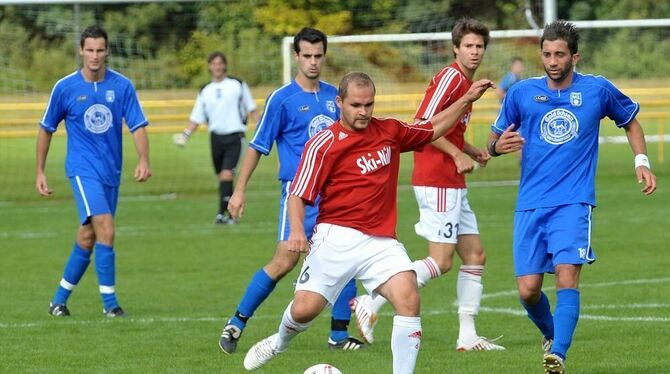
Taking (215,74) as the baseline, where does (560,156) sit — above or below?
above

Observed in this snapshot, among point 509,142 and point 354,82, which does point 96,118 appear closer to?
point 354,82

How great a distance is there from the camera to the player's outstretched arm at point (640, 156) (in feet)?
25.6

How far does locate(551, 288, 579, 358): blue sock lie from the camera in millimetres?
7387

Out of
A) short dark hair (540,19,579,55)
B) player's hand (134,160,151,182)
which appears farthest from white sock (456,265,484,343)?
player's hand (134,160,151,182)

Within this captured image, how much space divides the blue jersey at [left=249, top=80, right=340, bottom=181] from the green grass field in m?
1.31

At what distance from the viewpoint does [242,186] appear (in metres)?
8.41

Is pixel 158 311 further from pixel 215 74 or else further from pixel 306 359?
pixel 215 74

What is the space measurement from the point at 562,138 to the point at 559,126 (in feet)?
0.23

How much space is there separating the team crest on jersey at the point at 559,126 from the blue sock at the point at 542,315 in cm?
97

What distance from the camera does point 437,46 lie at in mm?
23312

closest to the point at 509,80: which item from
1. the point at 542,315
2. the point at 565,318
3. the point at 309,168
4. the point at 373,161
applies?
the point at 542,315

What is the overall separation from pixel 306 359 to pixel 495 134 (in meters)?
1.87

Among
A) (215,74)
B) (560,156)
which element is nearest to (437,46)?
(215,74)

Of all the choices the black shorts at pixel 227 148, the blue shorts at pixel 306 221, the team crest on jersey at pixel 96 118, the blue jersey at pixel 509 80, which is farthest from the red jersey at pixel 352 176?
the blue jersey at pixel 509 80
